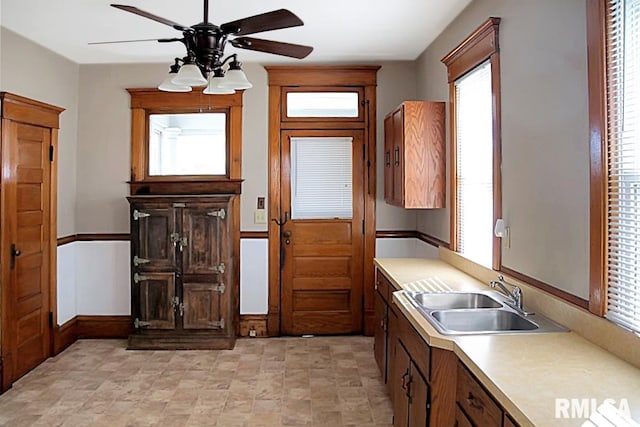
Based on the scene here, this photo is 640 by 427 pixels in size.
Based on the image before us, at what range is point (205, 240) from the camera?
4504 millimetres

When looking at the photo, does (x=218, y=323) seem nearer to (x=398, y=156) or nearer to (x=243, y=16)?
(x=398, y=156)

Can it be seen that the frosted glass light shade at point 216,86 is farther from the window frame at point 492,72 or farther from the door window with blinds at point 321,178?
the door window with blinds at point 321,178

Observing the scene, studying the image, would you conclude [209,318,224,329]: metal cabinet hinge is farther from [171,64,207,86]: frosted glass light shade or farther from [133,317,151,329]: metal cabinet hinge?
[171,64,207,86]: frosted glass light shade

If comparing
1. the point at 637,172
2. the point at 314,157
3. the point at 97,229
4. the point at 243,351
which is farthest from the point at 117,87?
the point at 637,172

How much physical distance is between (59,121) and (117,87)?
67cm

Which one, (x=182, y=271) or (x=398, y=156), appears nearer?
(x=398, y=156)

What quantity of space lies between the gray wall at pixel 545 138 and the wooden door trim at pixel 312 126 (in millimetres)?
1919

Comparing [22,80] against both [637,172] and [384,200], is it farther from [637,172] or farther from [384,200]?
[637,172]

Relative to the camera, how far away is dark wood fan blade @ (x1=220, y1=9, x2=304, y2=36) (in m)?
2.40

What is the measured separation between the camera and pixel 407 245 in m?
5.00

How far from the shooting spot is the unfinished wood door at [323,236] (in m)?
4.93

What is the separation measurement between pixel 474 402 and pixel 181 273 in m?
3.35

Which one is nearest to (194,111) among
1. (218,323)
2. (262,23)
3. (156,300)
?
(156,300)
